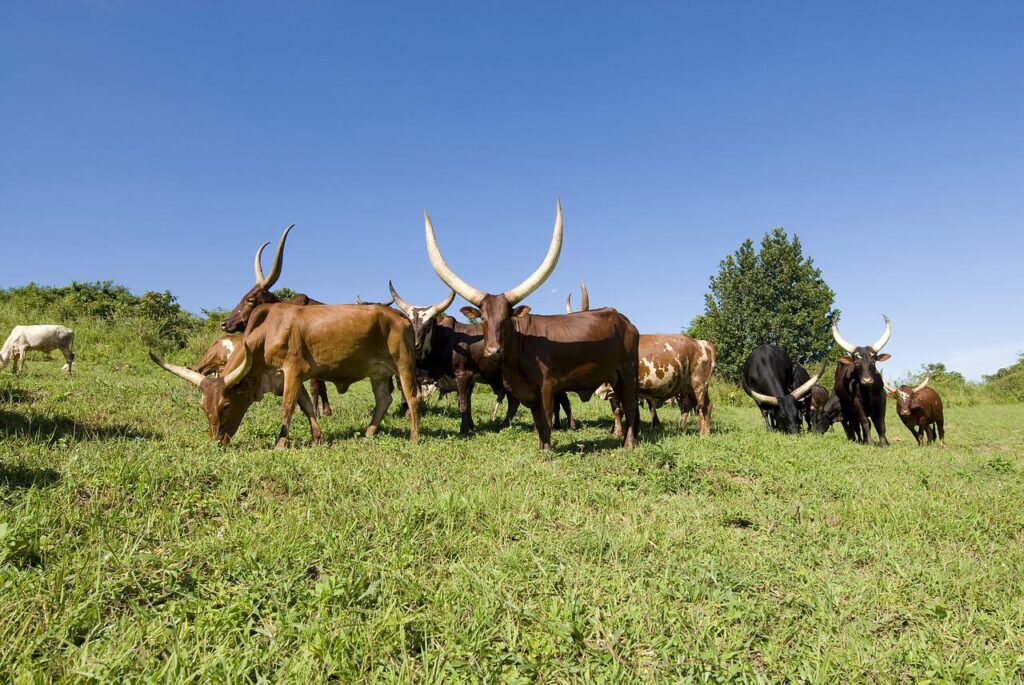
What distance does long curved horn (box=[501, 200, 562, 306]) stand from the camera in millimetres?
6758

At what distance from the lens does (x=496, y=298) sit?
6609mm

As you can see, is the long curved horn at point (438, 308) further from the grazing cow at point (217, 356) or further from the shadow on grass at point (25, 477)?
the shadow on grass at point (25, 477)

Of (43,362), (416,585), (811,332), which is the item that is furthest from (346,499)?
(811,332)

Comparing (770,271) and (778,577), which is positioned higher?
(770,271)

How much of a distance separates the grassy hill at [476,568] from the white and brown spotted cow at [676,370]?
419 cm

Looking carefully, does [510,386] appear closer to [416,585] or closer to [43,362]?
[416,585]

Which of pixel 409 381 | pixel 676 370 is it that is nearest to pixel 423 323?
pixel 409 381

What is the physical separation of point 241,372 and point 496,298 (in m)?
3.05

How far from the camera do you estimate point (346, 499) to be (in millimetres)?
4227

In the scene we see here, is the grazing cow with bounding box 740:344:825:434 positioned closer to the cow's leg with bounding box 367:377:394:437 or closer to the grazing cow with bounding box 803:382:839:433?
the grazing cow with bounding box 803:382:839:433

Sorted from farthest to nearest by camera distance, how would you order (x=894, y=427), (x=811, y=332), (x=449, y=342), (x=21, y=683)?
(x=811, y=332) < (x=894, y=427) < (x=449, y=342) < (x=21, y=683)

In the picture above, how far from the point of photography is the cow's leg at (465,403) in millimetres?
8188

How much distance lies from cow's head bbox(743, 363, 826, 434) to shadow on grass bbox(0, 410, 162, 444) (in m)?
11.0

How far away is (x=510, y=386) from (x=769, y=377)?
8000 mm
